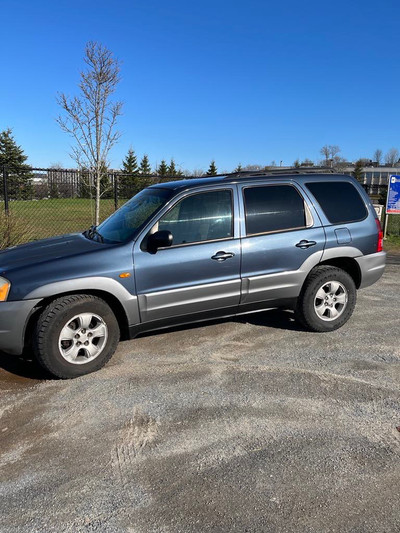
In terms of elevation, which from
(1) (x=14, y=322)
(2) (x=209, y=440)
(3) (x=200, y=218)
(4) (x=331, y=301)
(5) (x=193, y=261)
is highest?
(3) (x=200, y=218)

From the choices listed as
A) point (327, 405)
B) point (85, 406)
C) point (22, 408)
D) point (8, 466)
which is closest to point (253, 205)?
point (327, 405)

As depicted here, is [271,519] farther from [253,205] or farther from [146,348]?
[253,205]

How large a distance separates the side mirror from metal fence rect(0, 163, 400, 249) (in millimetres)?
5753

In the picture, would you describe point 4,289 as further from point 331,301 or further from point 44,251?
point 331,301

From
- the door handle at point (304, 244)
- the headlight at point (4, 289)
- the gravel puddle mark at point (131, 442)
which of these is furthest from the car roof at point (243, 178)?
the gravel puddle mark at point (131, 442)

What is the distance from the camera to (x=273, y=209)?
472 cm

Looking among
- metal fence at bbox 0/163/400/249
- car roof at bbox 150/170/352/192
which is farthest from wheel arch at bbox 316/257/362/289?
metal fence at bbox 0/163/400/249

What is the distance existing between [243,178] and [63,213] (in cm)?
1134

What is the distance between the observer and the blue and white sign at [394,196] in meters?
12.0

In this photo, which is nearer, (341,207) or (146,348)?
(146,348)

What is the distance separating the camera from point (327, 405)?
3.39 metres

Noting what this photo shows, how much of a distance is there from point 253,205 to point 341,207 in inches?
47.6

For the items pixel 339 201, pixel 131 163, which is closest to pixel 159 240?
pixel 339 201

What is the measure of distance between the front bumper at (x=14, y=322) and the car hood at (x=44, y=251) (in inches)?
13.9
